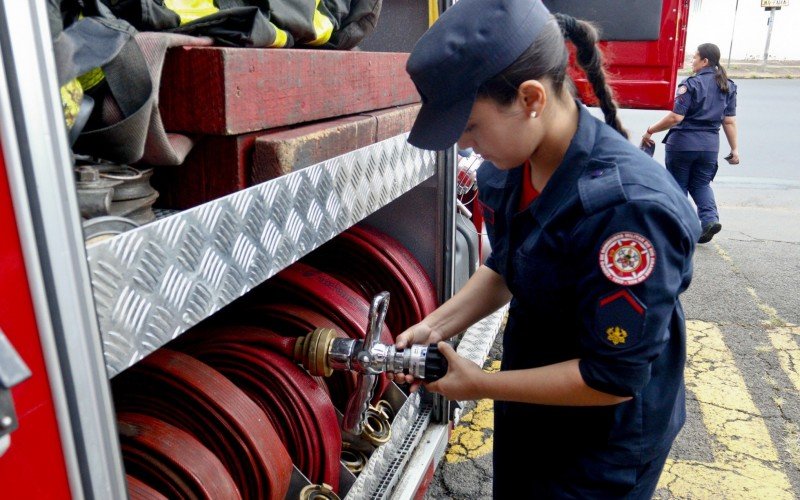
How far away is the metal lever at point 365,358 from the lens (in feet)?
5.66

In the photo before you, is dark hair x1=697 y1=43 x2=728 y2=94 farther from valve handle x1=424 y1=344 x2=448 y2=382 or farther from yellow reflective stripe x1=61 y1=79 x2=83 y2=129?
yellow reflective stripe x1=61 y1=79 x2=83 y2=129

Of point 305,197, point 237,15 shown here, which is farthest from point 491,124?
point 237,15

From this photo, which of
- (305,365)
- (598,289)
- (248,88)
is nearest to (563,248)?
(598,289)

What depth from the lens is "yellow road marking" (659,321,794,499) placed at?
2879 millimetres

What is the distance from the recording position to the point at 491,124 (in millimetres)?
1395

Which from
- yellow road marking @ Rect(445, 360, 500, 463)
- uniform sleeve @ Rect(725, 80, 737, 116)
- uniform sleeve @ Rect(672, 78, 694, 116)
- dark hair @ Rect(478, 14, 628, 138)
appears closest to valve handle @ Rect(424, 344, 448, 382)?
dark hair @ Rect(478, 14, 628, 138)

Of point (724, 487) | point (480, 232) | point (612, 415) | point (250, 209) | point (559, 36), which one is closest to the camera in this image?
point (250, 209)

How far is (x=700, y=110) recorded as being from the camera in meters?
6.54

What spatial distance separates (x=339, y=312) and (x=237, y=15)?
0.94m

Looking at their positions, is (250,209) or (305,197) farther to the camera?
(305,197)

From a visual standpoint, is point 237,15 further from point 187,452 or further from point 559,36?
point 187,452

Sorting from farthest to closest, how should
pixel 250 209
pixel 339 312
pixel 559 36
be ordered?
pixel 339 312 < pixel 559 36 < pixel 250 209

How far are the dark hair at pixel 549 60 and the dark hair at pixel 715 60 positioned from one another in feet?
17.8

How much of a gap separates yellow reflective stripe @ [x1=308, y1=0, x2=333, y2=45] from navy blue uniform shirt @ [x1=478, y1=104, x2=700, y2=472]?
59 cm
